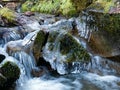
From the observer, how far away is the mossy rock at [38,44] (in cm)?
925

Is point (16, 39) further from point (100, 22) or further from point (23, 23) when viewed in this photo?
point (100, 22)

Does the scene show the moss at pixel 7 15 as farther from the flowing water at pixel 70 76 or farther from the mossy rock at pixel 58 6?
the mossy rock at pixel 58 6

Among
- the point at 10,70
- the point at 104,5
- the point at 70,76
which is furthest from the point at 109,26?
the point at 10,70

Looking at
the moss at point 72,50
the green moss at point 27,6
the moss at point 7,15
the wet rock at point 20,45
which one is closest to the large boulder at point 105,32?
the moss at point 72,50

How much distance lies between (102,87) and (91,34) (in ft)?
8.36

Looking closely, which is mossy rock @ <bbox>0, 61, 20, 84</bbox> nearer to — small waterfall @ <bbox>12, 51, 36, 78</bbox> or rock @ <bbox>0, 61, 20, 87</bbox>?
rock @ <bbox>0, 61, 20, 87</bbox>

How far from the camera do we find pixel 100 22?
9.95m

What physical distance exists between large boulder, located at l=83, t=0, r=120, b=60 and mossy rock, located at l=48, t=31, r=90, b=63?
25.4 inches

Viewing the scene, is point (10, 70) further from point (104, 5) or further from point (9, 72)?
point (104, 5)

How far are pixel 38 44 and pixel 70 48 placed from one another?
42.3 inches

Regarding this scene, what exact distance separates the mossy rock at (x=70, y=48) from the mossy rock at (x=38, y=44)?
33cm

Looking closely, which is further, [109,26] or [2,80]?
[109,26]

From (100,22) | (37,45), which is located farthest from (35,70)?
(100,22)

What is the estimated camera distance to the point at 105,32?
9781mm
